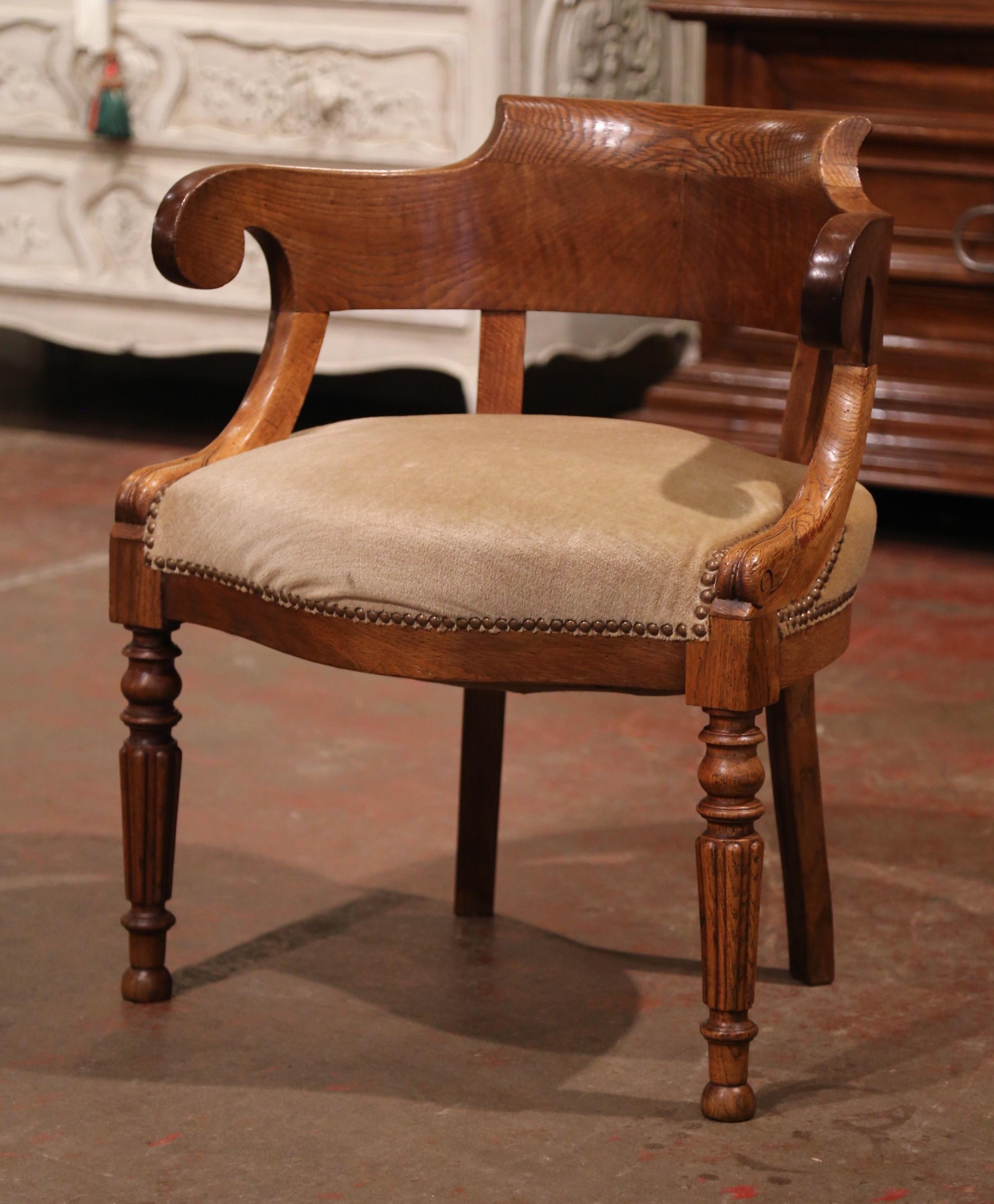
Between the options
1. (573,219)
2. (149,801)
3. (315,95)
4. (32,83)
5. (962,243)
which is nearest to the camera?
(149,801)

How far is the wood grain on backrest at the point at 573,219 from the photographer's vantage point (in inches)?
54.6

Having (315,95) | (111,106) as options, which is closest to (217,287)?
(315,95)

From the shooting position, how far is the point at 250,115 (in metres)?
3.40

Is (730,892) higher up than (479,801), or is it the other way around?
(730,892)

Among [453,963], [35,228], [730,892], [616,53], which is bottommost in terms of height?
[453,963]

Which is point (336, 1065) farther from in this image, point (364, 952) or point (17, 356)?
point (17, 356)

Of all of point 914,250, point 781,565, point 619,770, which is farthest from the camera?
point 914,250

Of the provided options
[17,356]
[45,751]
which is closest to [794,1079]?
[45,751]

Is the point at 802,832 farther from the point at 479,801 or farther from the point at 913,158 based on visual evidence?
the point at 913,158

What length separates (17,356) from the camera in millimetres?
4543

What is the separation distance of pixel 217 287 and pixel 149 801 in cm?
40

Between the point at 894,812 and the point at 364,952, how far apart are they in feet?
2.11

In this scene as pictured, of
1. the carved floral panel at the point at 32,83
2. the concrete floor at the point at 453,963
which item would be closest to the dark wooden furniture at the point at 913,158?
the concrete floor at the point at 453,963

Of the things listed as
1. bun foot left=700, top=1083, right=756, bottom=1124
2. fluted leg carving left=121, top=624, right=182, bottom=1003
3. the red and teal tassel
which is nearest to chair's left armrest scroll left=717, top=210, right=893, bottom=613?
bun foot left=700, top=1083, right=756, bottom=1124
